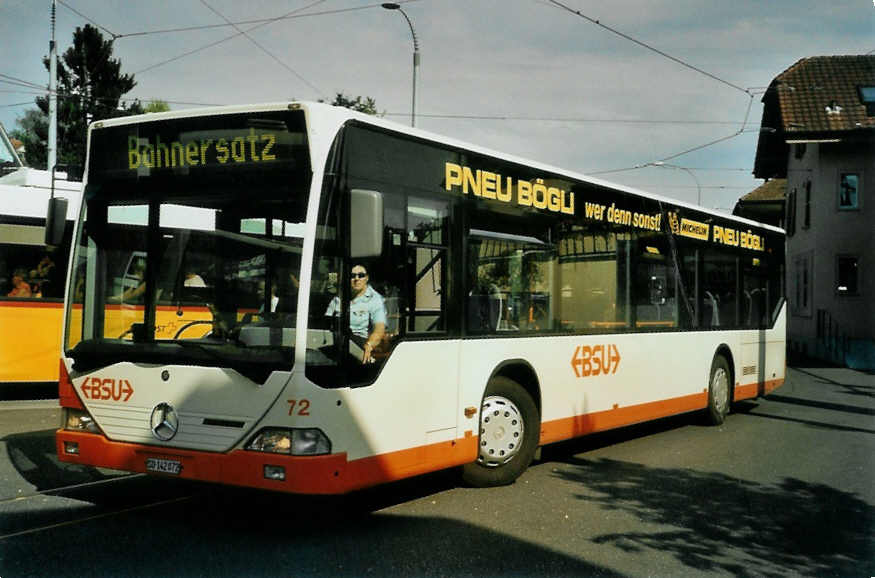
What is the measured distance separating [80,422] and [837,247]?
3094cm

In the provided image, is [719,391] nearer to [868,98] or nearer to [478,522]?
[478,522]

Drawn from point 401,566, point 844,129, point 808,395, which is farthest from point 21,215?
point 844,129

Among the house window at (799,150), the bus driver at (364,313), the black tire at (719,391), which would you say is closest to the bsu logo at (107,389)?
the bus driver at (364,313)

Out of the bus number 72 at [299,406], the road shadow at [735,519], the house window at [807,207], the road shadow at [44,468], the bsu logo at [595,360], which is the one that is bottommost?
the road shadow at [735,519]

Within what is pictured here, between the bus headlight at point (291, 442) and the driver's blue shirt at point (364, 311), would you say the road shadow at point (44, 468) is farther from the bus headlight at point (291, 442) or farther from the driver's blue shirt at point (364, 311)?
the driver's blue shirt at point (364, 311)

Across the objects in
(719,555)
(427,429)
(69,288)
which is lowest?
(719,555)

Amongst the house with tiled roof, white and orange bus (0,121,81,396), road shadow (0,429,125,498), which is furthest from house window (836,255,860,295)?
road shadow (0,429,125,498)

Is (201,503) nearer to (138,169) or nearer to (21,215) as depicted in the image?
(138,169)

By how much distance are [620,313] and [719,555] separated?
4.48 m

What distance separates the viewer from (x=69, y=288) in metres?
7.06

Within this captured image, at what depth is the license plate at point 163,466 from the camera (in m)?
6.38

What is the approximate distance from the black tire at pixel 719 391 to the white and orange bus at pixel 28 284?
9315mm

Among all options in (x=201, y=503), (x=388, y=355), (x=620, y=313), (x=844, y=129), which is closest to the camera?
(x=388, y=355)

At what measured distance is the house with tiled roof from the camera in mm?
32500
